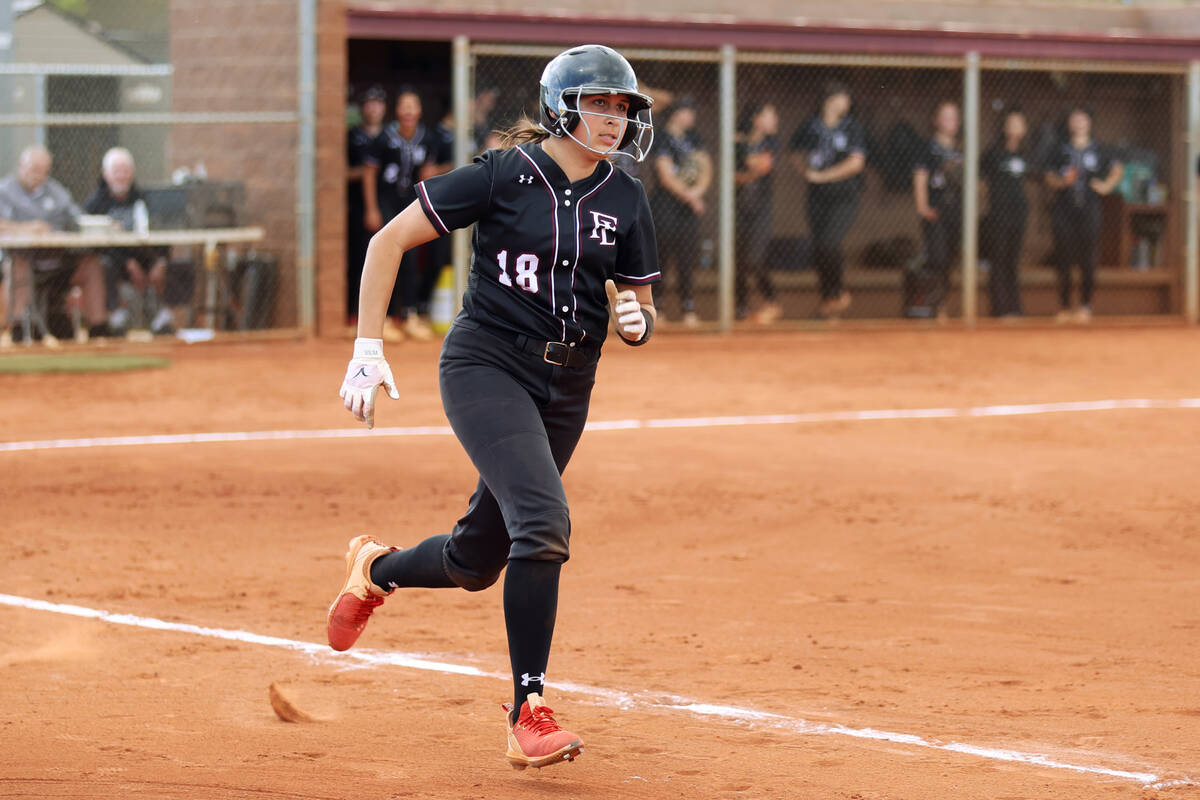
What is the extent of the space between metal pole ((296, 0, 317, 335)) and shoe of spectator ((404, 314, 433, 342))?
3.16 ft

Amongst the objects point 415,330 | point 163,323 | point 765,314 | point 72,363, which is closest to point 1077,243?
point 765,314

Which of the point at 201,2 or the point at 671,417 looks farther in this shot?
the point at 201,2

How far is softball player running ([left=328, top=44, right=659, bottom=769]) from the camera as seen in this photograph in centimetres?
439

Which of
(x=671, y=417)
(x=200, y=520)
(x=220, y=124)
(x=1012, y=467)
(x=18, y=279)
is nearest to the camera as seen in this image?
(x=200, y=520)

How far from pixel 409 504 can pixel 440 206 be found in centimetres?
401

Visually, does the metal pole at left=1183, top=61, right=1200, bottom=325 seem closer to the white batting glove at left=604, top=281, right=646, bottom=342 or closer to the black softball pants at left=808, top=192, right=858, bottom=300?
the black softball pants at left=808, top=192, right=858, bottom=300

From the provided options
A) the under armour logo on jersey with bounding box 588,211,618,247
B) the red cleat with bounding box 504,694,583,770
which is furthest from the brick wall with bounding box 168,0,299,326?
the red cleat with bounding box 504,694,583,770

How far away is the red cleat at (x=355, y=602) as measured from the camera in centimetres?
495

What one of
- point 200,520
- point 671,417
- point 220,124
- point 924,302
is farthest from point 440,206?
point 924,302

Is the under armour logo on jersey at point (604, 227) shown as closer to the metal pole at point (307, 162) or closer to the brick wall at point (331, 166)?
the metal pole at point (307, 162)

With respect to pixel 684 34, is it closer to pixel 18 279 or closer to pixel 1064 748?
pixel 18 279

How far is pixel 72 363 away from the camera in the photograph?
14.2 meters

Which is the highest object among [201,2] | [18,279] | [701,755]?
[201,2]

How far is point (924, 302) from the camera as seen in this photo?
1844cm
